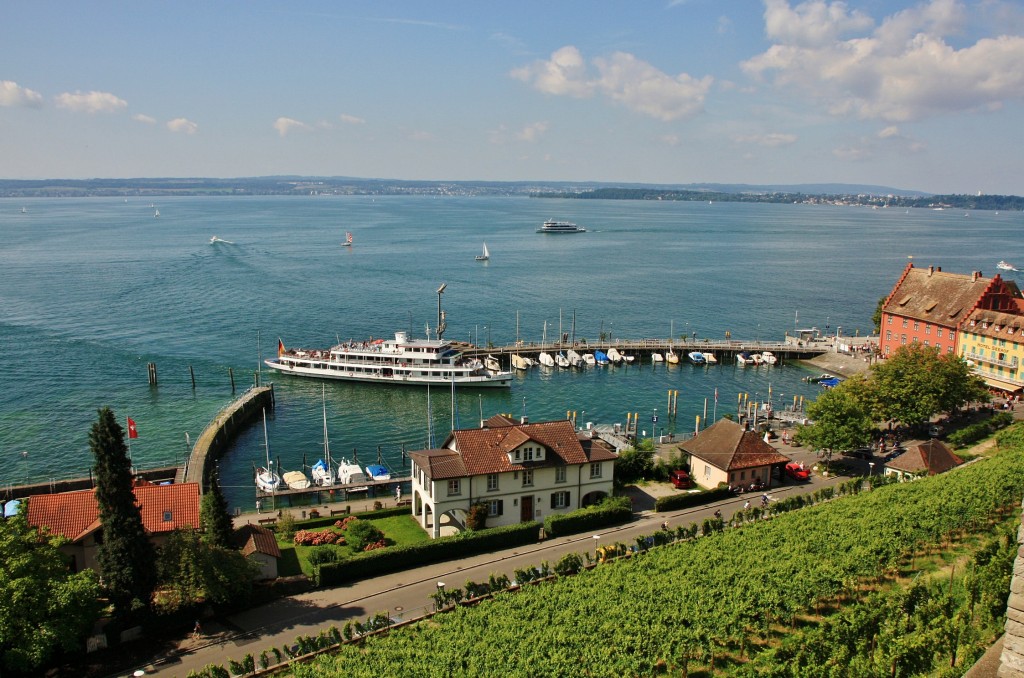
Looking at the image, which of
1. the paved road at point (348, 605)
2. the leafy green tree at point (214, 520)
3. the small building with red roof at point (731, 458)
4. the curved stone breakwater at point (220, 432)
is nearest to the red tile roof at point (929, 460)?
the small building with red roof at point (731, 458)

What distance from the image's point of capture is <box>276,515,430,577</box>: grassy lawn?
127 feet

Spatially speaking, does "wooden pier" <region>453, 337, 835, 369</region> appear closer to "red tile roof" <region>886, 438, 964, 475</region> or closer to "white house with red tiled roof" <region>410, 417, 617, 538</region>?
"red tile roof" <region>886, 438, 964, 475</region>

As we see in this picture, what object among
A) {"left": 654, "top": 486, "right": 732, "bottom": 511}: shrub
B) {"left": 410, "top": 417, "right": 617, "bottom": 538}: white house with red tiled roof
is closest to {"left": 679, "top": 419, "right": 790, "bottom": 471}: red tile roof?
{"left": 654, "top": 486, "right": 732, "bottom": 511}: shrub

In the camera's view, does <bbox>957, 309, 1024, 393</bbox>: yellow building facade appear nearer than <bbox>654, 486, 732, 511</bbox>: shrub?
No

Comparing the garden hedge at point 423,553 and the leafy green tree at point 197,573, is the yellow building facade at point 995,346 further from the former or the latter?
the leafy green tree at point 197,573

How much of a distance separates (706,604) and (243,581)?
19.9 metres

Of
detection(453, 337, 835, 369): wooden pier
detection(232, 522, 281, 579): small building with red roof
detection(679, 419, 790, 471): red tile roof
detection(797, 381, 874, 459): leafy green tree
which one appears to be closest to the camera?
detection(232, 522, 281, 579): small building with red roof

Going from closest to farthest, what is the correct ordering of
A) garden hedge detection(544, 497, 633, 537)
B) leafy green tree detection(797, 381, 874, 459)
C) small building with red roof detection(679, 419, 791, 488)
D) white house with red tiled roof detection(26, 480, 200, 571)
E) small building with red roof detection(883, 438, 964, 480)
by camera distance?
white house with red tiled roof detection(26, 480, 200, 571)
garden hedge detection(544, 497, 633, 537)
small building with red roof detection(883, 438, 964, 480)
small building with red roof detection(679, 419, 791, 488)
leafy green tree detection(797, 381, 874, 459)

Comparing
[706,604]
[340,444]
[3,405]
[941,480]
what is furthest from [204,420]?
[941,480]

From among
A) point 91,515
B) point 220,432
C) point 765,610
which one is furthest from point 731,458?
point 220,432

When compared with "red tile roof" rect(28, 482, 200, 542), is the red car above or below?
below

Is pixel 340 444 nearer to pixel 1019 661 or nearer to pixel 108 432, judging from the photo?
pixel 108 432

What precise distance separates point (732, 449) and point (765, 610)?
22.7 metres

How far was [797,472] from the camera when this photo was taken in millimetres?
52094
